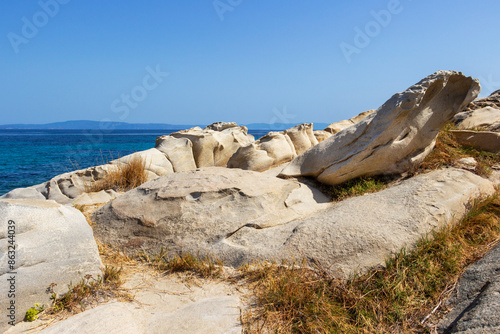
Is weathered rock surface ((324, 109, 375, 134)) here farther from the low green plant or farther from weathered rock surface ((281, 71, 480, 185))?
the low green plant

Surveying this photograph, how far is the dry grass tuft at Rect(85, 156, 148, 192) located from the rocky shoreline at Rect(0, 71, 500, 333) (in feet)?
3.99

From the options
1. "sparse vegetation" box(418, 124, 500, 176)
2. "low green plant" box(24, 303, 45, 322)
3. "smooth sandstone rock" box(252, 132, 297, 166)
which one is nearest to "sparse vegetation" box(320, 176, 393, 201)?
"sparse vegetation" box(418, 124, 500, 176)

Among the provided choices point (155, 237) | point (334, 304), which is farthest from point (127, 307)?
point (334, 304)

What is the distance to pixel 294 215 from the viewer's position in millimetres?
4926

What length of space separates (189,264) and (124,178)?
449 centimetres

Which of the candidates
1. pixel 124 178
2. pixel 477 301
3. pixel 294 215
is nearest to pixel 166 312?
pixel 294 215

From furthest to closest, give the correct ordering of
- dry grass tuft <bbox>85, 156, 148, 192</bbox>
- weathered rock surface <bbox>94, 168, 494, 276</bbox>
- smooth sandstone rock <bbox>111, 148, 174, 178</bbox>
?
smooth sandstone rock <bbox>111, 148, 174, 178</bbox>
dry grass tuft <bbox>85, 156, 148, 192</bbox>
weathered rock surface <bbox>94, 168, 494, 276</bbox>

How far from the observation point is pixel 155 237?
466 cm

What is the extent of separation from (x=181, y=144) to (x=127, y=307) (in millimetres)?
6473

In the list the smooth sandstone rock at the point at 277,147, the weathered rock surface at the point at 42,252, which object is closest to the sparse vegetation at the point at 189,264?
the weathered rock surface at the point at 42,252

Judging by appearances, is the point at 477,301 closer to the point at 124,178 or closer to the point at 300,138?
the point at 300,138

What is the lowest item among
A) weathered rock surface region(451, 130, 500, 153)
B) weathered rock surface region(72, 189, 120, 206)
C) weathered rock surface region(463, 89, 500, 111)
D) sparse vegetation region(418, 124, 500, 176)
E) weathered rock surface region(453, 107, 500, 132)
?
weathered rock surface region(72, 189, 120, 206)

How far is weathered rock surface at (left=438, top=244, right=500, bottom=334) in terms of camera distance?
2.67m

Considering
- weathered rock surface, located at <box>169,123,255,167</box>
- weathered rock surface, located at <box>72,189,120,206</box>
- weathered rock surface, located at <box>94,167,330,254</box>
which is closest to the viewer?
weathered rock surface, located at <box>94,167,330,254</box>
